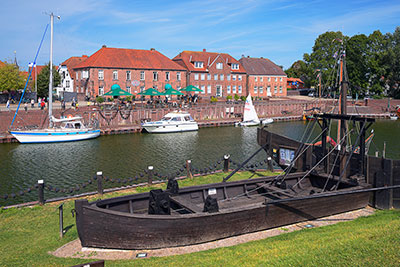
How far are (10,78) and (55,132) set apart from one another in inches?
942

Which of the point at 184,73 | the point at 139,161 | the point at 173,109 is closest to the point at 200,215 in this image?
the point at 139,161

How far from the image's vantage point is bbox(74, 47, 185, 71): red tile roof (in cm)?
6207

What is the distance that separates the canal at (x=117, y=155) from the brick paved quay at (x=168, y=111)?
4507 mm

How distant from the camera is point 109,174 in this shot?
25125 mm


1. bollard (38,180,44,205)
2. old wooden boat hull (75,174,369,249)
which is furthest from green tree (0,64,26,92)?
old wooden boat hull (75,174,369,249)

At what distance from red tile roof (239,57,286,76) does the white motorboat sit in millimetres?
37360

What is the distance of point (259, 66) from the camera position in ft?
286

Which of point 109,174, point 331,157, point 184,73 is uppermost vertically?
point 184,73

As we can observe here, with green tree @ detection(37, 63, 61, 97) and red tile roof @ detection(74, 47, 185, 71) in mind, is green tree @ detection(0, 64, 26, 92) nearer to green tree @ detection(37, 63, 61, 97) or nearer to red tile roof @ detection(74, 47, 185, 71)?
green tree @ detection(37, 63, 61, 97)

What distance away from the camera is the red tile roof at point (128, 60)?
2444 inches

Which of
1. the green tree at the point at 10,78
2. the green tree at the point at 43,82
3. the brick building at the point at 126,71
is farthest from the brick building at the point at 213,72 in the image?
the green tree at the point at 10,78

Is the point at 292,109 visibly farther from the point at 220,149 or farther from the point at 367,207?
the point at 367,207

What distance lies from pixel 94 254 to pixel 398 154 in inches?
1205

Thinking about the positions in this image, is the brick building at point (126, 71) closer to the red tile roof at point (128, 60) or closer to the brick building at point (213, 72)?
the red tile roof at point (128, 60)
